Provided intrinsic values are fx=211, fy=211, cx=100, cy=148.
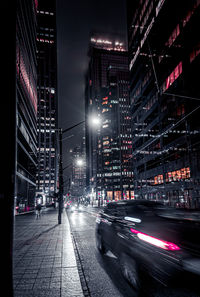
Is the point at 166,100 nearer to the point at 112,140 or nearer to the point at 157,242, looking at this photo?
the point at 157,242

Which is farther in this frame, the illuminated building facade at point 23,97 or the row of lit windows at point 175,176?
the row of lit windows at point 175,176

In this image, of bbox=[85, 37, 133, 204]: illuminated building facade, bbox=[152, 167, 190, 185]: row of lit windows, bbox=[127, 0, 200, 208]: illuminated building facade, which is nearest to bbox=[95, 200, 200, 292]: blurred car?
bbox=[127, 0, 200, 208]: illuminated building facade

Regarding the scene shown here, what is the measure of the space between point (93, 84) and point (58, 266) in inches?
7116

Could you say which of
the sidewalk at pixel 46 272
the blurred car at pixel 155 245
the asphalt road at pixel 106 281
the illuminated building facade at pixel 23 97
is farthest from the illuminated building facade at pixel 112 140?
the blurred car at pixel 155 245

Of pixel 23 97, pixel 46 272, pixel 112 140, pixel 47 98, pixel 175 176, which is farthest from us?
pixel 112 140

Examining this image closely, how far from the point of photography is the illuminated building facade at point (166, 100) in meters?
31.0

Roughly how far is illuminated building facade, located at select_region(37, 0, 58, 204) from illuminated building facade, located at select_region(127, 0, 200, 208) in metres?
86.4

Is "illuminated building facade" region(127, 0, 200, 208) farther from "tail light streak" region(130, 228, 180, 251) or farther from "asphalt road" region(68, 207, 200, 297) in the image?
"tail light streak" region(130, 228, 180, 251)

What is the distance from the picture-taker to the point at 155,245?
311 centimetres

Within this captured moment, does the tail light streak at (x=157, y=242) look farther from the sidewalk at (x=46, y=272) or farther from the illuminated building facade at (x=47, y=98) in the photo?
the illuminated building facade at (x=47, y=98)

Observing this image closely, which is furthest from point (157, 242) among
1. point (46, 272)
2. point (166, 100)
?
point (166, 100)

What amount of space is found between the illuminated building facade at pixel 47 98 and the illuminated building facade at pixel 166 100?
86.4m

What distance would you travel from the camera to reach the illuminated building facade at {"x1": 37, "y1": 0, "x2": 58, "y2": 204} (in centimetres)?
13500

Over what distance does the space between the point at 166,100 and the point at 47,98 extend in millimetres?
112328
